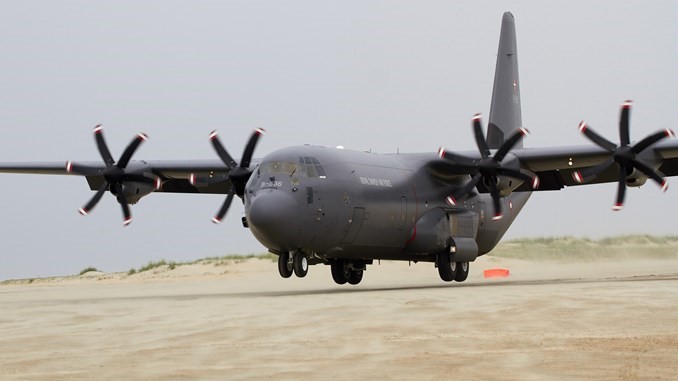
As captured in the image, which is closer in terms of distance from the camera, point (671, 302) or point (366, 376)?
point (366, 376)

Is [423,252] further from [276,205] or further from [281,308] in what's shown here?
[281,308]

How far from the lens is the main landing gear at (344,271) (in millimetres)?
31609

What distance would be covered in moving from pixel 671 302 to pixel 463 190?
496 inches

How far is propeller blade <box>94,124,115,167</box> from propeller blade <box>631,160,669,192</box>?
52.2 ft

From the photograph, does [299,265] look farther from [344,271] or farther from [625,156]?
[625,156]

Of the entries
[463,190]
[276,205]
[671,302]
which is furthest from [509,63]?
[671,302]

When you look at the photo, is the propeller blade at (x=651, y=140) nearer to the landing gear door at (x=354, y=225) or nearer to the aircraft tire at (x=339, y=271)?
the landing gear door at (x=354, y=225)

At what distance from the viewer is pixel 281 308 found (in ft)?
62.2

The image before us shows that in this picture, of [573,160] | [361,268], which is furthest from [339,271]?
[573,160]

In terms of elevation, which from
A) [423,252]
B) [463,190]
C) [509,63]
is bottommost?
[423,252]

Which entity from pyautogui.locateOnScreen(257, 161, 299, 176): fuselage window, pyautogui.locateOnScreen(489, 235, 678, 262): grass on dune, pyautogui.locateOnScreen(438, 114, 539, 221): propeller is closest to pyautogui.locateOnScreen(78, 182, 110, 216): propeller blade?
pyautogui.locateOnScreen(257, 161, 299, 176): fuselage window

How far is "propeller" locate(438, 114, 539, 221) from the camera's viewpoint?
1165 inches

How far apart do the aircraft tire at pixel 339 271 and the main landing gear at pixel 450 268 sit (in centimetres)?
303

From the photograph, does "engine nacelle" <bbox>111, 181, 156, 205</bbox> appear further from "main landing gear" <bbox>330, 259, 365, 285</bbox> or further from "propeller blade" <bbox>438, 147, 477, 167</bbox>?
"propeller blade" <bbox>438, 147, 477, 167</bbox>
